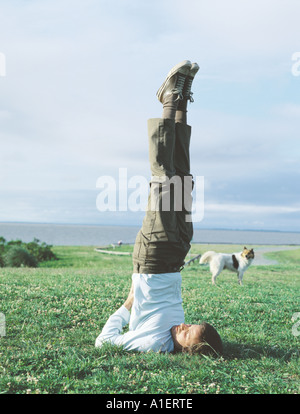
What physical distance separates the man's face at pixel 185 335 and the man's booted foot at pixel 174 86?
133 inches

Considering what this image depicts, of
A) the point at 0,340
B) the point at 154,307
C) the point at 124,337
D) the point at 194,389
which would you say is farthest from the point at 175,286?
the point at 0,340

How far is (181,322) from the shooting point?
→ 6.30 meters

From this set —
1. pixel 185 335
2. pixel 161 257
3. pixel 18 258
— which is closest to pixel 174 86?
pixel 161 257

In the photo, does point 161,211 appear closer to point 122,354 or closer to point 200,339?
point 200,339

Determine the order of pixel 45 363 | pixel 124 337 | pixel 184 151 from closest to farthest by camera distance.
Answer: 1. pixel 45 363
2. pixel 124 337
3. pixel 184 151

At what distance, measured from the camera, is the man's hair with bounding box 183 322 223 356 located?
5.59 metres

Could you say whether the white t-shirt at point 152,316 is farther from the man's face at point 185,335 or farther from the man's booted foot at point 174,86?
the man's booted foot at point 174,86

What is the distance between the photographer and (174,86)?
655 cm

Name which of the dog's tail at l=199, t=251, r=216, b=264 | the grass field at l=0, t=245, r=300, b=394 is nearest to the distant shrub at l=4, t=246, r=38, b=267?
the dog's tail at l=199, t=251, r=216, b=264

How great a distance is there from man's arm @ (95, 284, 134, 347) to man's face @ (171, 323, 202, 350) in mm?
880

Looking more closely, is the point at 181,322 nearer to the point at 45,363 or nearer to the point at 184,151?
the point at 45,363

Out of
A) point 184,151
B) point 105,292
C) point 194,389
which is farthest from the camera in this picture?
point 105,292
